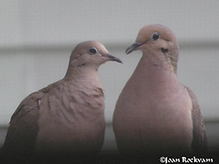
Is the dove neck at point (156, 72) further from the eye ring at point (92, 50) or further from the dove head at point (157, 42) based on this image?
the eye ring at point (92, 50)

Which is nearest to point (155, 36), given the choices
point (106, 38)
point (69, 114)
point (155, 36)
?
point (155, 36)

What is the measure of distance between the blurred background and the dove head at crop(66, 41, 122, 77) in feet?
0.14

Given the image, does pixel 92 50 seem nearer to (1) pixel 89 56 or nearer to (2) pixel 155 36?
(1) pixel 89 56

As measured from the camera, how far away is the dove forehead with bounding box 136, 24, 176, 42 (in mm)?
922

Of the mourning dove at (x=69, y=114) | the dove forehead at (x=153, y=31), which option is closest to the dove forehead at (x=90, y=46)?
Result: the mourning dove at (x=69, y=114)

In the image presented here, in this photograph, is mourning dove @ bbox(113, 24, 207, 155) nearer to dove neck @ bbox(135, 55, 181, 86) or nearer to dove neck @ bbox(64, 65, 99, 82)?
dove neck @ bbox(135, 55, 181, 86)

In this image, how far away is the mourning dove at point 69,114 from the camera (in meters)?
0.94

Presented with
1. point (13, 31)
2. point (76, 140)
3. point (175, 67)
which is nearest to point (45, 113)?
point (76, 140)

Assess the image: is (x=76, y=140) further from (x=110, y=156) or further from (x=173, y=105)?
(x=173, y=105)

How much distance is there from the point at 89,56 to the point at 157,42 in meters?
A: 0.19

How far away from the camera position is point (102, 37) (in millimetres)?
1032

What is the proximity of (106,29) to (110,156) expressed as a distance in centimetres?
36

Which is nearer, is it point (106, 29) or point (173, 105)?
point (173, 105)

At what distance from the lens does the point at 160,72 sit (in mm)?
944
